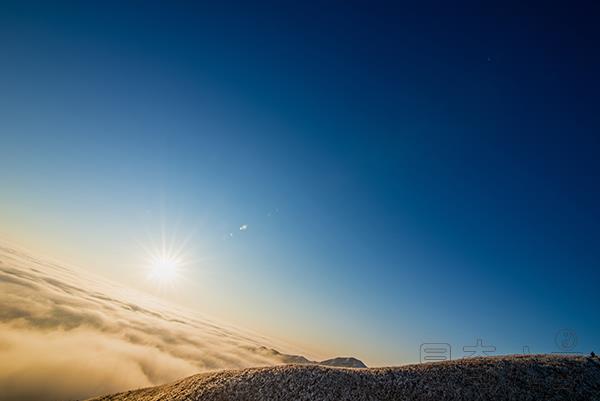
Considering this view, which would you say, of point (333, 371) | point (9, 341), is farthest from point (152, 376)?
point (333, 371)

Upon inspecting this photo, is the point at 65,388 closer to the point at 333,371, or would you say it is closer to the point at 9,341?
the point at 9,341

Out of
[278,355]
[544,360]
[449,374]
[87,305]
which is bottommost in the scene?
[278,355]

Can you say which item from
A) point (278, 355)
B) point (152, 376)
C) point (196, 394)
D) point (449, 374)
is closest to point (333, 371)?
point (449, 374)

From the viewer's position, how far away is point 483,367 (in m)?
13.7

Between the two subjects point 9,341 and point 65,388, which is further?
point 9,341

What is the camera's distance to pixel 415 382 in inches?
512

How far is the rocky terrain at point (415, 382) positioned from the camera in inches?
480

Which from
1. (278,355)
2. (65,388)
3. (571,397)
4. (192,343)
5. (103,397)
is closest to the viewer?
(571,397)

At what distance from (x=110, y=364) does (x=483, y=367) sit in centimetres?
4310

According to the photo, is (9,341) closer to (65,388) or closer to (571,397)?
(65,388)

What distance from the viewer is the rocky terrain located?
12.2 meters

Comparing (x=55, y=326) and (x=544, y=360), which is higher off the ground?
(x=544, y=360)

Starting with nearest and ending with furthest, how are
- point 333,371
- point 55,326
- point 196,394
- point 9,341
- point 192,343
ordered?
point 196,394
point 333,371
point 9,341
point 55,326
point 192,343

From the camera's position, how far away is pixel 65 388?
2733 centimetres
